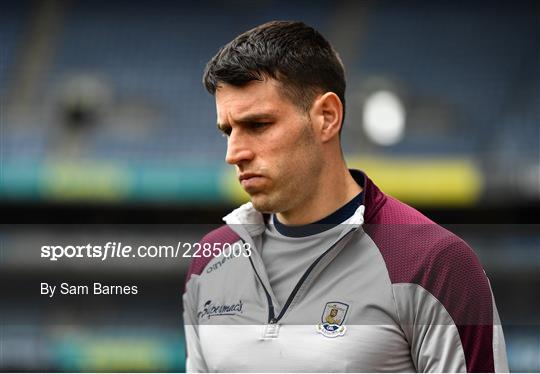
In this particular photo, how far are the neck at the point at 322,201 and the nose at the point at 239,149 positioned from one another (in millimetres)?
109

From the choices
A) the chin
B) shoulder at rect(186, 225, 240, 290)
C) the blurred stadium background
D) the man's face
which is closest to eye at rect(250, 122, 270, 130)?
the man's face

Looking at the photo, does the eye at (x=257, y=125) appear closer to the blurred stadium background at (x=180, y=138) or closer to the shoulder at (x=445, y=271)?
the shoulder at (x=445, y=271)

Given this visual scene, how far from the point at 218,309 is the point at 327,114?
1.15ft

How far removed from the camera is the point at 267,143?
1142 mm

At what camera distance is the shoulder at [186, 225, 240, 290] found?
1283 millimetres

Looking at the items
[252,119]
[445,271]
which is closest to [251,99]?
[252,119]

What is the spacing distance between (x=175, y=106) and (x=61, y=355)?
2209 millimetres

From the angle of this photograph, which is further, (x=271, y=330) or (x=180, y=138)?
(x=180, y=138)

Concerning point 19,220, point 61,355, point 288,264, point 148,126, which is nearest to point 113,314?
point 61,355

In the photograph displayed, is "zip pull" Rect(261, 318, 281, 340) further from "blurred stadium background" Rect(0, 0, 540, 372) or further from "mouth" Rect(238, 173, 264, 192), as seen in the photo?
"blurred stadium background" Rect(0, 0, 540, 372)

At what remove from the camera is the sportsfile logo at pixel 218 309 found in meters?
1.17

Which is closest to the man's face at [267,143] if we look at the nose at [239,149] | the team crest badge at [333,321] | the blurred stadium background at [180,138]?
the nose at [239,149]

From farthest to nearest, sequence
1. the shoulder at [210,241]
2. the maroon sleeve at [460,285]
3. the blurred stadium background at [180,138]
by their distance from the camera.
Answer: the blurred stadium background at [180,138] → the shoulder at [210,241] → the maroon sleeve at [460,285]

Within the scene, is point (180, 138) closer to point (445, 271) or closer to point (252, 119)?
point (252, 119)
